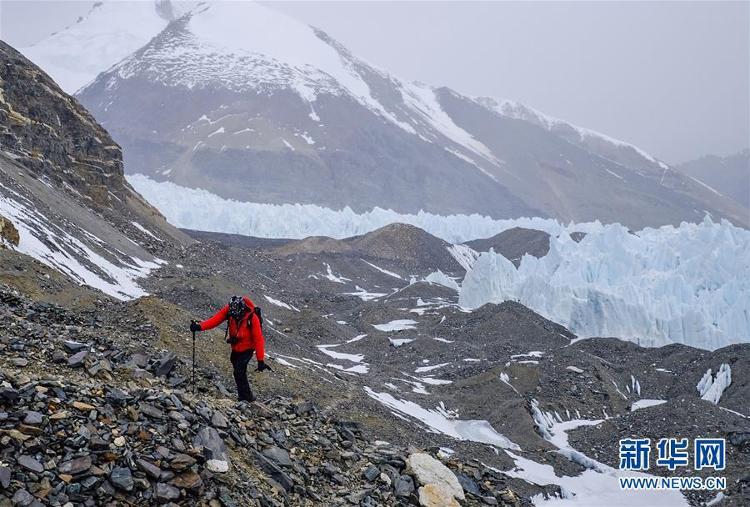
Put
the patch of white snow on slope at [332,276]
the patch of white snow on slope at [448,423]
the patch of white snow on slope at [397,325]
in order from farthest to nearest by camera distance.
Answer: the patch of white snow on slope at [332,276]
the patch of white snow on slope at [397,325]
the patch of white snow on slope at [448,423]

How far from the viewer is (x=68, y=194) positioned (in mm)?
38469

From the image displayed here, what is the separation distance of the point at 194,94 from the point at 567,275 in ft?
514

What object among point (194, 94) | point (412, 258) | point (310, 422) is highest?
point (194, 94)

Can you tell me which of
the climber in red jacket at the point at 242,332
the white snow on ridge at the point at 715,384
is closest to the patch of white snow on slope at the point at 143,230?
the white snow on ridge at the point at 715,384

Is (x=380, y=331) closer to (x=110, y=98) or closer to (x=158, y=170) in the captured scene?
(x=158, y=170)

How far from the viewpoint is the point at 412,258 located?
7450 centimetres

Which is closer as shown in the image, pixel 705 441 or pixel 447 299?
pixel 705 441

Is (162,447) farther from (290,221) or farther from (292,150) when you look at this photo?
(292,150)

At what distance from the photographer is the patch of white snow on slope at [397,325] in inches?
1600

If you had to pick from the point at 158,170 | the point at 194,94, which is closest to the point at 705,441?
the point at 158,170

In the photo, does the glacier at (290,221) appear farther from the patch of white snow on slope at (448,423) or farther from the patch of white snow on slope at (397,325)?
the patch of white snow on slope at (448,423)

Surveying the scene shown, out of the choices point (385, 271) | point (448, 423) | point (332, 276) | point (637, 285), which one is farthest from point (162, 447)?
point (385, 271)

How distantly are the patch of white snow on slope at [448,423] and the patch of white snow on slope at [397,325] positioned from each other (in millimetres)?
14810

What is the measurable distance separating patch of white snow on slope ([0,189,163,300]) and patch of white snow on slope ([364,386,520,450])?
11.2 metres
